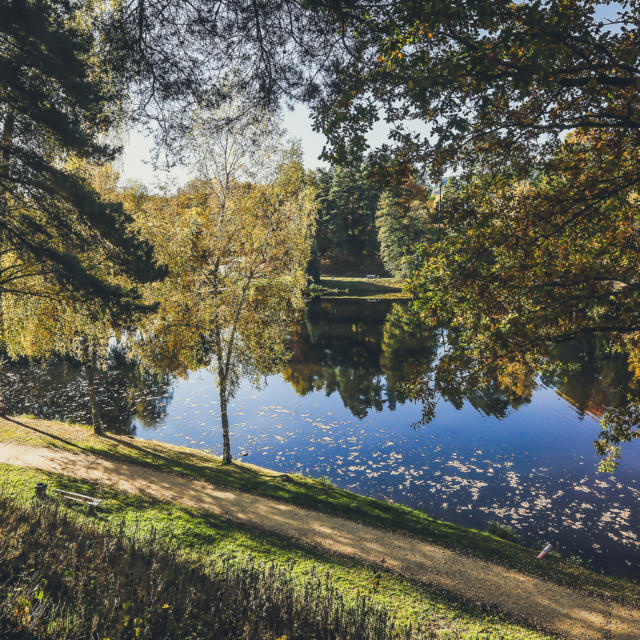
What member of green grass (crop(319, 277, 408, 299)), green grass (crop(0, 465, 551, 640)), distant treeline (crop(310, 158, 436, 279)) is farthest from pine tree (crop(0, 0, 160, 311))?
green grass (crop(319, 277, 408, 299))

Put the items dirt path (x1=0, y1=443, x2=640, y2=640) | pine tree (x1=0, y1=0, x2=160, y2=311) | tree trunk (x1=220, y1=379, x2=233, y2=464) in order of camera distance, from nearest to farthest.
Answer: pine tree (x1=0, y1=0, x2=160, y2=311) → dirt path (x1=0, y1=443, x2=640, y2=640) → tree trunk (x1=220, y1=379, x2=233, y2=464)

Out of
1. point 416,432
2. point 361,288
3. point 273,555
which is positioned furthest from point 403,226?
point 273,555

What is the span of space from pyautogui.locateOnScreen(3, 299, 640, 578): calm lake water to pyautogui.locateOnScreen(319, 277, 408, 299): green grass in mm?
28189

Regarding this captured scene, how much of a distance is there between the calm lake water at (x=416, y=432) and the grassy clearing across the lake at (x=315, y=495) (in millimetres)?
1489

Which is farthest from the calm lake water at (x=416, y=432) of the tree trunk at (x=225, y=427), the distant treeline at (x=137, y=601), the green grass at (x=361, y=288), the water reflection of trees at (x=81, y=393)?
the green grass at (x=361, y=288)

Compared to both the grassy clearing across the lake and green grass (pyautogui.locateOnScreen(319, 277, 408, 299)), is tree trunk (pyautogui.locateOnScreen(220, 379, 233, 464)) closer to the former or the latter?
the grassy clearing across the lake

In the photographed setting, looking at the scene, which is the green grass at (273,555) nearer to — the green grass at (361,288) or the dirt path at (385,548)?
the dirt path at (385,548)

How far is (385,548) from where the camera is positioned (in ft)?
34.5

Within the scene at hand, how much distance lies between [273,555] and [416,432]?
12627 mm

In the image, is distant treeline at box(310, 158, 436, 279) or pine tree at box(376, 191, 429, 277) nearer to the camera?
pine tree at box(376, 191, 429, 277)

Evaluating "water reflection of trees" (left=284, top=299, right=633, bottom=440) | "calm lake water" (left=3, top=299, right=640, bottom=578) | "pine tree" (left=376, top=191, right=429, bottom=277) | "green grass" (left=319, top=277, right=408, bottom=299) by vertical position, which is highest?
"pine tree" (left=376, top=191, right=429, bottom=277)

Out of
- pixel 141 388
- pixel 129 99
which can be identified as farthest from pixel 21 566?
pixel 141 388

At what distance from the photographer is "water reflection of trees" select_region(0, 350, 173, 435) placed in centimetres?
2219

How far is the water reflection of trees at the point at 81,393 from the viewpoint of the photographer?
2219 cm
